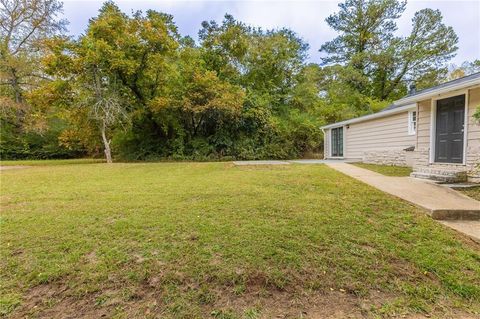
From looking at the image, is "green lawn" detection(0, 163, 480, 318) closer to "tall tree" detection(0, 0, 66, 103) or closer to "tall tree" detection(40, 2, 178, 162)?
"tall tree" detection(40, 2, 178, 162)

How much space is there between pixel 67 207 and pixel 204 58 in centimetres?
1289

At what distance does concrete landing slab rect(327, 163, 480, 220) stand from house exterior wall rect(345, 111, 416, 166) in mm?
3499

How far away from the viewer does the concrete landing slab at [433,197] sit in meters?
3.36

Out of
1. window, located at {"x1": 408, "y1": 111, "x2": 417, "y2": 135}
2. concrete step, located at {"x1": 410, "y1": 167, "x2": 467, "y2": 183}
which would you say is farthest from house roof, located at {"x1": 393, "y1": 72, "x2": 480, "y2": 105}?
window, located at {"x1": 408, "y1": 111, "x2": 417, "y2": 135}

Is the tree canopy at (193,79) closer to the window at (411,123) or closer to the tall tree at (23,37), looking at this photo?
the tall tree at (23,37)

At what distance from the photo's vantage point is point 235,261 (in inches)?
91.4

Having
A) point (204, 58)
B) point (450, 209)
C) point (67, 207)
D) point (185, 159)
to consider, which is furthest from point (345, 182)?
point (204, 58)

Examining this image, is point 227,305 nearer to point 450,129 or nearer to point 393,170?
point 450,129

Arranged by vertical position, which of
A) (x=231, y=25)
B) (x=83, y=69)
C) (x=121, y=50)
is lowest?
(x=83, y=69)

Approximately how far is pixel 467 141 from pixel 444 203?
245cm

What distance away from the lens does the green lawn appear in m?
1.88

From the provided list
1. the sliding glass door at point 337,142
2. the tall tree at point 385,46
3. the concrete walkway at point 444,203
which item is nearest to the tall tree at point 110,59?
the sliding glass door at point 337,142

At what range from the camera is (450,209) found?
133 inches

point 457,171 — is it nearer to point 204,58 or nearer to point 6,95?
point 204,58
